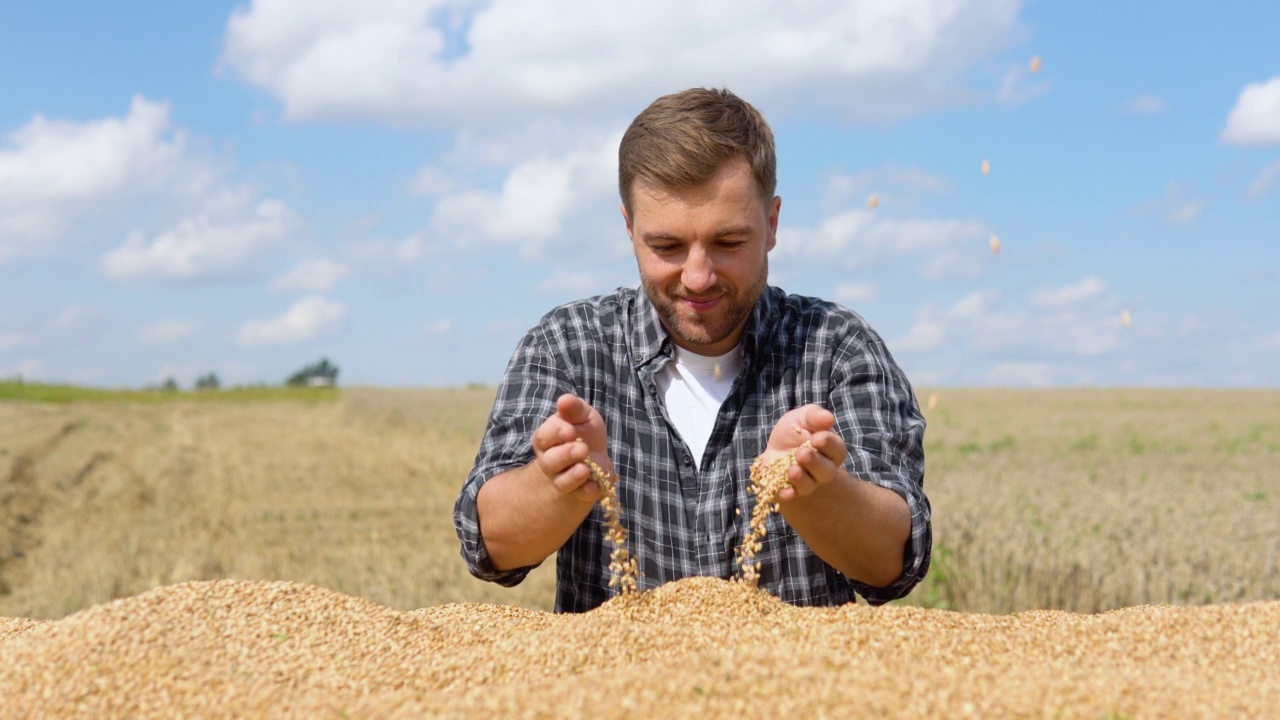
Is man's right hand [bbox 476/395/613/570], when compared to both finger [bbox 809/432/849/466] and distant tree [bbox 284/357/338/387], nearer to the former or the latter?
finger [bbox 809/432/849/466]

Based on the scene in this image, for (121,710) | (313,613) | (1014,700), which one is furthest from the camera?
(313,613)

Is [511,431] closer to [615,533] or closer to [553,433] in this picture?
[615,533]

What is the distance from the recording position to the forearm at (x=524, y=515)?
253cm

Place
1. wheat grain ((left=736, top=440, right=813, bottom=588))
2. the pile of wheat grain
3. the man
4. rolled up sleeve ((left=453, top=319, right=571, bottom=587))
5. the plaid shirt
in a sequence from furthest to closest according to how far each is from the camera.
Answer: the plaid shirt
rolled up sleeve ((left=453, top=319, right=571, bottom=587))
the man
wheat grain ((left=736, top=440, right=813, bottom=588))
the pile of wheat grain

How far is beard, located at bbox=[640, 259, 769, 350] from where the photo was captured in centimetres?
292

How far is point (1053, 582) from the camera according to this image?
24.7 ft

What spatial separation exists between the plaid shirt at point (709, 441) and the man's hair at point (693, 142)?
0.45 meters

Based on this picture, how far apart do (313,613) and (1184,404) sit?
122 ft

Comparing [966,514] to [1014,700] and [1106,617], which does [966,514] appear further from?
[1014,700]

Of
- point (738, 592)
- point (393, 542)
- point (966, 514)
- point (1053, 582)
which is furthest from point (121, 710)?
point (393, 542)

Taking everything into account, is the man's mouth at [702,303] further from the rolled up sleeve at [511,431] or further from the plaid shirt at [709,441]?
the rolled up sleeve at [511,431]

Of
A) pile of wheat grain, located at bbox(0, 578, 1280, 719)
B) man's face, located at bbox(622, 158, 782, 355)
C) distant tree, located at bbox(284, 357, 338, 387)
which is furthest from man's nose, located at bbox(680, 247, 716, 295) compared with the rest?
distant tree, located at bbox(284, 357, 338, 387)

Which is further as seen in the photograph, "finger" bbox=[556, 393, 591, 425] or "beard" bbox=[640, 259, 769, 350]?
"beard" bbox=[640, 259, 769, 350]

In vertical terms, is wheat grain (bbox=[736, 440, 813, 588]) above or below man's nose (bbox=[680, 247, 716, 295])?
below
